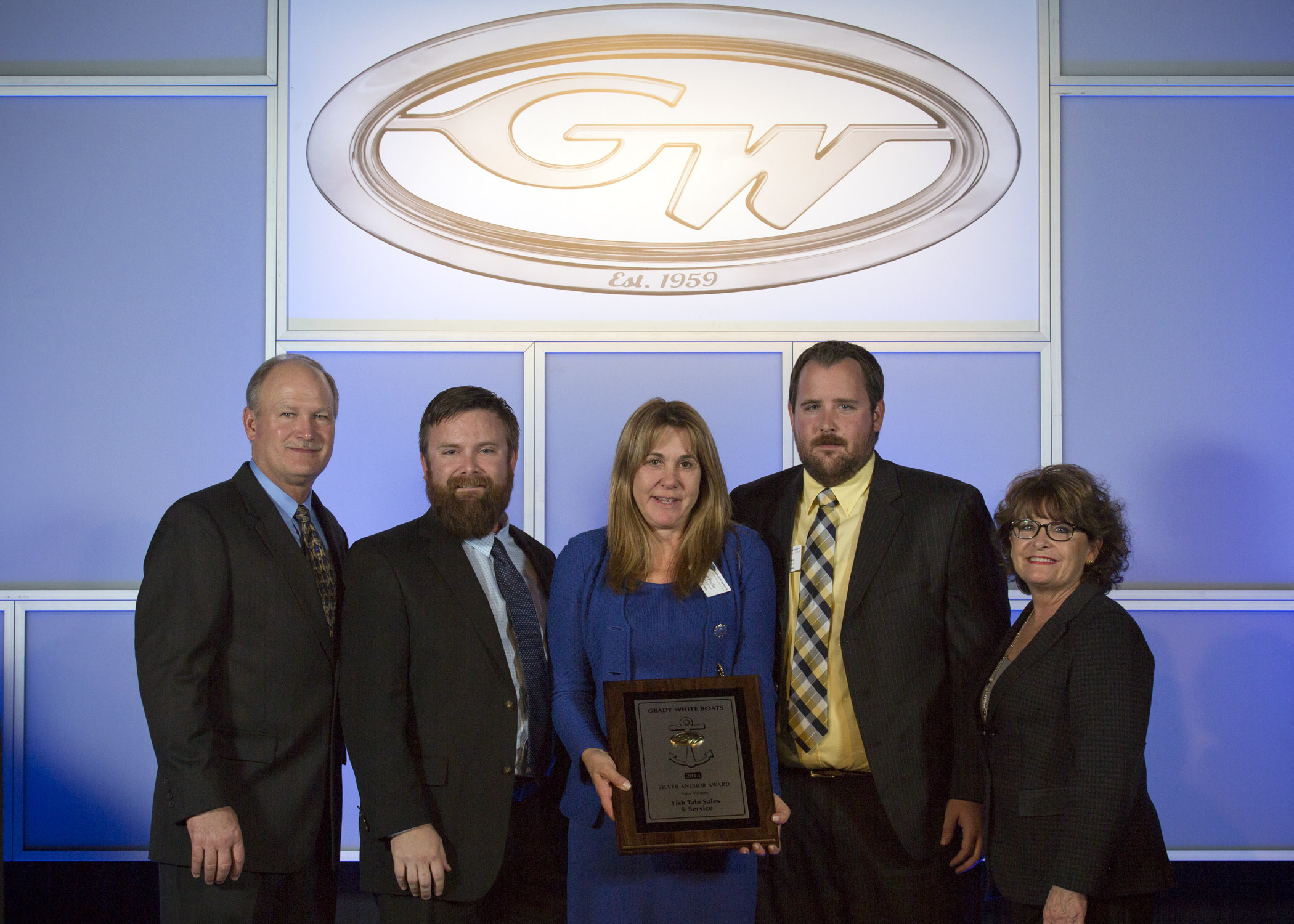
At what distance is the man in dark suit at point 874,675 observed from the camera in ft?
8.77

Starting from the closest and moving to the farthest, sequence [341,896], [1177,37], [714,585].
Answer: [714,585] → [341,896] → [1177,37]

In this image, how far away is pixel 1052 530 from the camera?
8.19 ft

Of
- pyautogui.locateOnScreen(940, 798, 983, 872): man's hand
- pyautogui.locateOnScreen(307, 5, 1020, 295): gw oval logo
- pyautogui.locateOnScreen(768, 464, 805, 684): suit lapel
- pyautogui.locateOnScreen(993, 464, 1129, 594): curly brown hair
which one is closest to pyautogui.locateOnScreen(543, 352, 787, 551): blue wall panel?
pyautogui.locateOnScreen(307, 5, 1020, 295): gw oval logo

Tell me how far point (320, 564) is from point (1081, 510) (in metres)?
2.12

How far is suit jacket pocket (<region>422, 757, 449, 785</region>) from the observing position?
2.47 metres

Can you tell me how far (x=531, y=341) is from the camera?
430cm

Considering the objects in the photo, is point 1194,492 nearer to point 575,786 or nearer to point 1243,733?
point 1243,733

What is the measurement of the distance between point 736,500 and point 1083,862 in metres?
1.45

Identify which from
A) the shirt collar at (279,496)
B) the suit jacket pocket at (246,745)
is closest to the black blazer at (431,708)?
the suit jacket pocket at (246,745)

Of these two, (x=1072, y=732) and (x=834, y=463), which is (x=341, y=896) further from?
(x=1072, y=732)

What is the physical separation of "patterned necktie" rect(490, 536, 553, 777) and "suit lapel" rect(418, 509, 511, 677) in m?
0.07

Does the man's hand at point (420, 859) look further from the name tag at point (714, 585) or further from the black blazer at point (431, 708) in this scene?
the name tag at point (714, 585)

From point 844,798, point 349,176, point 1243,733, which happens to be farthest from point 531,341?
point 1243,733

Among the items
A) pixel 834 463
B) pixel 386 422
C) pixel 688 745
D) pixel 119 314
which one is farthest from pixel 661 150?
pixel 688 745
